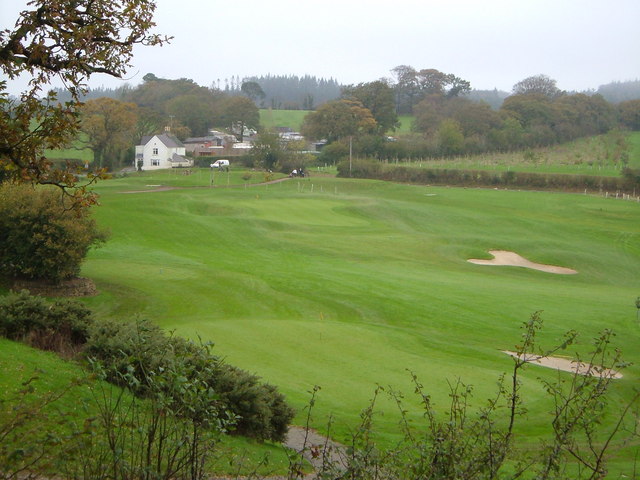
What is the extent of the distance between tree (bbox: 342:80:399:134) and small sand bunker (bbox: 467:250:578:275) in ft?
278

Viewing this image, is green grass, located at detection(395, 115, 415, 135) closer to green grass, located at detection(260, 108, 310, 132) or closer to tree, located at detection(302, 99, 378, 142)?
green grass, located at detection(260, 108, 310, 132)

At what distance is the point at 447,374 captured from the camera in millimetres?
18953

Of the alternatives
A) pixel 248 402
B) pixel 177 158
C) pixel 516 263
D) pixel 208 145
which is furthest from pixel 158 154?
pixel 248 402

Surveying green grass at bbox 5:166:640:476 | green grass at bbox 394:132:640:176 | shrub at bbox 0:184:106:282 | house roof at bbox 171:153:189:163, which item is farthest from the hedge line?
shrub at bbox 0:184:106:282

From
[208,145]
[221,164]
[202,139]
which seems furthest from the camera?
[202,139]

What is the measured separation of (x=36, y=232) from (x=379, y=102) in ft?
364

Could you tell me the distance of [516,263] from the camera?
44.7m

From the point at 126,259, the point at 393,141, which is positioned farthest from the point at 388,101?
the point at 126,259

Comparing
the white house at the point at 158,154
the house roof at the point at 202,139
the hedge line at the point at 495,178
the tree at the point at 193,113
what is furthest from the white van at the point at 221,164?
the tree at the point at 193,113

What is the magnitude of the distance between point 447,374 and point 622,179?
7234cm

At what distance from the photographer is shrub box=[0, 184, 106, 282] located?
27.0 meters

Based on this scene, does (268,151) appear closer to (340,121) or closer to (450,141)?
(340,121)

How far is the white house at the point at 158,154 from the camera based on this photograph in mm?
106062

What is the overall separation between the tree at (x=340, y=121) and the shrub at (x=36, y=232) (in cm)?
9551
